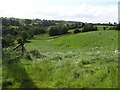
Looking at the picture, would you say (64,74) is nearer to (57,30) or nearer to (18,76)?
(18,76)

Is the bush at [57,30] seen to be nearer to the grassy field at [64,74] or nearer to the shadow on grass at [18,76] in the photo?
the shadow on grass at [18,76]

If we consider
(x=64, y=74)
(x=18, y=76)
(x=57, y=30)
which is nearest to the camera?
(x=64, y=74)

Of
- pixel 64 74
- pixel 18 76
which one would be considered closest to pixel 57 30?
pixel 18 76

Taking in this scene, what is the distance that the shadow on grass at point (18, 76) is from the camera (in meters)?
21.9

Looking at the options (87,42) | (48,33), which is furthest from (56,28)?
(87,42)

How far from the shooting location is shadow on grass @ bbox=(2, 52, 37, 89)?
71.8 ft

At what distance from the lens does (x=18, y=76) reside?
79.1 feet

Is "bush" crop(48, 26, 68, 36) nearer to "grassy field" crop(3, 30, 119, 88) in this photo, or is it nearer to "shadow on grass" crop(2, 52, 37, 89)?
"shadow on grass" crop(2, 52, 37, 89)

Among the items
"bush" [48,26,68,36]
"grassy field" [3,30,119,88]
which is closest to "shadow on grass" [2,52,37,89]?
"grassy field" [3,30,119,88]

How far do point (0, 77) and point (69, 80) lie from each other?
614cm

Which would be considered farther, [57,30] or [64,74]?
[57,30]

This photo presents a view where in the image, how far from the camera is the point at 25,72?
25016 millimetres

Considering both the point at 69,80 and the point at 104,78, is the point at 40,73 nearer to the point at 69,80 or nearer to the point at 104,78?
the point at 69,80

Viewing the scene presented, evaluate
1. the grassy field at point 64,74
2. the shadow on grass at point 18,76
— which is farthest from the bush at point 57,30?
the grassy field at point 64,74
